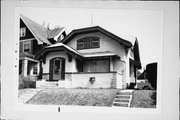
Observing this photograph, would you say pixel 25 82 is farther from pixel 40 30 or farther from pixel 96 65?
pixel 96 65

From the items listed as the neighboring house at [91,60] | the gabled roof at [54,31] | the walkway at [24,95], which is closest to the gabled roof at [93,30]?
the neighboring house at [91,60]

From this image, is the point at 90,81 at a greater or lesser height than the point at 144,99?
greater

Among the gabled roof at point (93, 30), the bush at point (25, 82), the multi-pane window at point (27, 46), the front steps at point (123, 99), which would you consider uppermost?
the gabled roof at point (93, 30)

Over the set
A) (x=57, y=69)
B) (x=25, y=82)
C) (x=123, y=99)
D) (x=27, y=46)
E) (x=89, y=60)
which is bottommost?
(x=123, y=99)

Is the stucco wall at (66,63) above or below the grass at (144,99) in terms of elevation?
above

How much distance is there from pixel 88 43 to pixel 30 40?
0.69 metres

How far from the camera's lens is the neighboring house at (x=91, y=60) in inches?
83.7

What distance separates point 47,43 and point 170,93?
1539mm

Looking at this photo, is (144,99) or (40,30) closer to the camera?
(144,99)

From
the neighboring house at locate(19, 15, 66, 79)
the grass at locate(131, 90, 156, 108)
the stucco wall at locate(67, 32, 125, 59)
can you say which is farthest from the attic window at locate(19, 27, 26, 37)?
the grass at locate(131, 90, 156, 108)

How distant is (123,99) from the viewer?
6.92 feet

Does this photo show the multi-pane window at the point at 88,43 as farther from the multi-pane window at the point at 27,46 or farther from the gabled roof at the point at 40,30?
the multi-pane window at the point at 27,46

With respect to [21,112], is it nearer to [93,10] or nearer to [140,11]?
[93,10]

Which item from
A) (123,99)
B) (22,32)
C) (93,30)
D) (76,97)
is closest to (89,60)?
(93,30)
